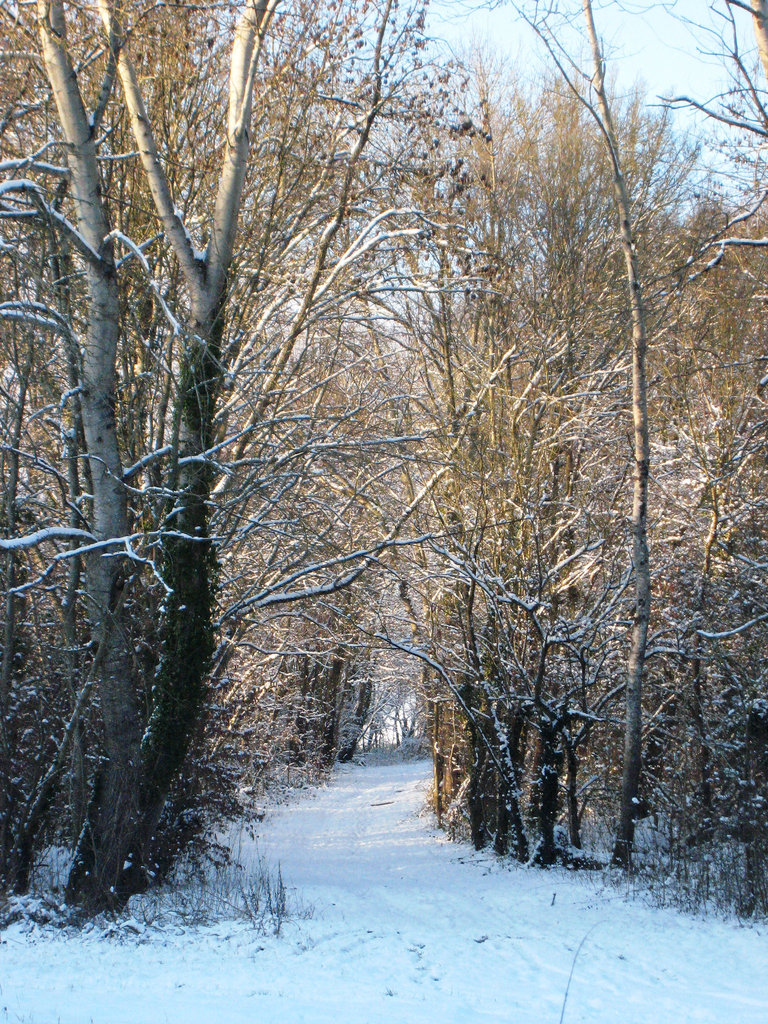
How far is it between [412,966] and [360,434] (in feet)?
19.8

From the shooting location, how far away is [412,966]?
5621 mm

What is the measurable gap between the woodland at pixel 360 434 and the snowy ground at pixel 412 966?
3.75 feet

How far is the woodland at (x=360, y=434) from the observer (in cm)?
757

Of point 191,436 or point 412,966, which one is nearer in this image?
point 412,966

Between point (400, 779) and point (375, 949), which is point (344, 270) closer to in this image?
point (375, 949)

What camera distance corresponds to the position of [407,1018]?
14.8ft

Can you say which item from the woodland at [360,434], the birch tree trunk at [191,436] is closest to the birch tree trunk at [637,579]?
the woodland at [360,434]

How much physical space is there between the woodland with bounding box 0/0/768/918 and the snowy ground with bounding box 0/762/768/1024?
114cm

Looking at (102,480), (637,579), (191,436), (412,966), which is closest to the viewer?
(412,966)

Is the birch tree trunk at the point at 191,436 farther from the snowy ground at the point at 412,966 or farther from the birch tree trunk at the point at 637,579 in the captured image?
the birch tree trunk at the point at 637,579

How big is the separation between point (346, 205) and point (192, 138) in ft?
6.42

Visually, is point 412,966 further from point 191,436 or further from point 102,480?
point 191,436

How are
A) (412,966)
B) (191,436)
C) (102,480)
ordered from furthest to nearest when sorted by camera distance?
(191,436) → (102,480) → (412,966)

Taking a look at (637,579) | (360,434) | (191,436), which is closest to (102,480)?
(191,436)
